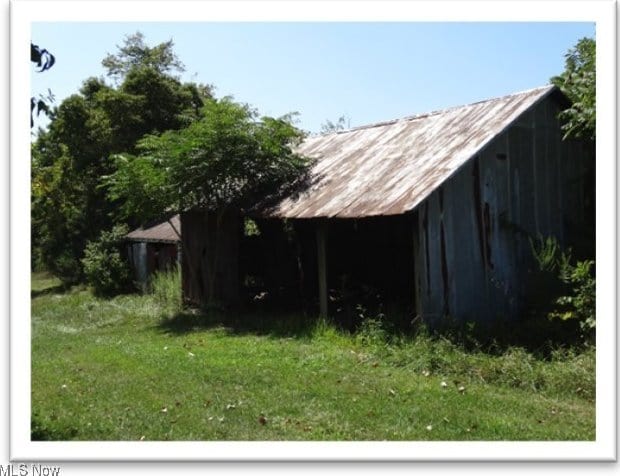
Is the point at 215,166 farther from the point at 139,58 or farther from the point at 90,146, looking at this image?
the point at 139,58

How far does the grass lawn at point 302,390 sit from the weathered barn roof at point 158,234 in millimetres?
8544

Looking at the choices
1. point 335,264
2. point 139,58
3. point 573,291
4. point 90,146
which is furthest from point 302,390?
point 139,58

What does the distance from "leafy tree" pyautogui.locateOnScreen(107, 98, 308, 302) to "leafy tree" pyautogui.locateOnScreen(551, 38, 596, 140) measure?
5600mm

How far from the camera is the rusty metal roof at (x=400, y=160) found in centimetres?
1079

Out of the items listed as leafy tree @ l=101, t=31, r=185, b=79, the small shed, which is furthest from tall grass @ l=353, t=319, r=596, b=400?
leafy tree @ l=101, t=31, r=185, b=79

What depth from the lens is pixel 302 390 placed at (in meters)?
7.98

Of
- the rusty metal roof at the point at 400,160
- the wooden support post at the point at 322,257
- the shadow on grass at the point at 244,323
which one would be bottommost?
the shadow on grass at the point at 244,323

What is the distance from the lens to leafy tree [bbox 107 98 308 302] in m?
13.9

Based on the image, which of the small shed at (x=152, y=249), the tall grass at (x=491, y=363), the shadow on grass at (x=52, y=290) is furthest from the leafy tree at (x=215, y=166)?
the shadow on grass at (x=52, y=290)

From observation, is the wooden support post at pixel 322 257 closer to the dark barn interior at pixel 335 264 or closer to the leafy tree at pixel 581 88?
the dark barn interior at pixel 335 264

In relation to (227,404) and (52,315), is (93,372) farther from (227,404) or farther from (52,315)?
(52,315)
